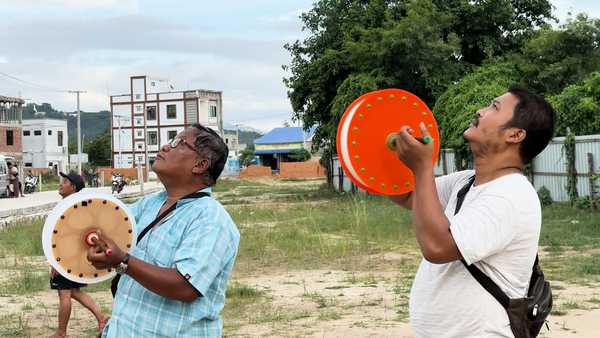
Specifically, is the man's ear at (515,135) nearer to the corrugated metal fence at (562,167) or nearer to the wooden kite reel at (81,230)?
the wooden kite reel at (81,230)

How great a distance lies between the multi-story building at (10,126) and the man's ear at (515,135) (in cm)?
5824

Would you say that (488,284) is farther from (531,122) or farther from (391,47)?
(391,47)

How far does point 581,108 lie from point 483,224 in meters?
16.2

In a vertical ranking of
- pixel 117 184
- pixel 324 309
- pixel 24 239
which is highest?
pixel 324 309

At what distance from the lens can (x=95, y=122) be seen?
161 metres

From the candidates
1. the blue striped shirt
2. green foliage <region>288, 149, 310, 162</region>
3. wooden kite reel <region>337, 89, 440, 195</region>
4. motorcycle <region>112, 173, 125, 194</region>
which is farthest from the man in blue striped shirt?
green foliage <region>288, 149, 310, 162</region>

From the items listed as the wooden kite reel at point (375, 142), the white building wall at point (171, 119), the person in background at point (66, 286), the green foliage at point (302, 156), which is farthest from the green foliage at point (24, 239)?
the white building wall at point (171, 119)

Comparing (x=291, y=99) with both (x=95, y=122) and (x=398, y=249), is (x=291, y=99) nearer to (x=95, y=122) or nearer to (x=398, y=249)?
(x=398, y=249)

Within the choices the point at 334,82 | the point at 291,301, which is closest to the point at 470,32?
the point at 334,82

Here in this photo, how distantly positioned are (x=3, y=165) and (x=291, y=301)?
30237 mm

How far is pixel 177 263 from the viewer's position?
2734 mm

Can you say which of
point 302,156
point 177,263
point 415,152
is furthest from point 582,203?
point 302,156

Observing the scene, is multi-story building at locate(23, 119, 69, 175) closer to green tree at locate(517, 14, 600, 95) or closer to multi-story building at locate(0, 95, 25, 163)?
multi-story building at locate(0, 95, 25, 163)

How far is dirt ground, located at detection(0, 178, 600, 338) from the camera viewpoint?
663 centimetres
